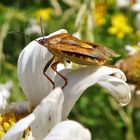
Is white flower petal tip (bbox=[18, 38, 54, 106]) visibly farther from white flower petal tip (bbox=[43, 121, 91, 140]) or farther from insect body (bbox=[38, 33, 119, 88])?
white flower petal tip (bbox=[43, 121, 91, 140])

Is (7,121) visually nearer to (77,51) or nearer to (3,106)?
(3,106)

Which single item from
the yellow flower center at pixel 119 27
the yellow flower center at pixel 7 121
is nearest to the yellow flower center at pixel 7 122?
the yellow flower center at pixel 7 121

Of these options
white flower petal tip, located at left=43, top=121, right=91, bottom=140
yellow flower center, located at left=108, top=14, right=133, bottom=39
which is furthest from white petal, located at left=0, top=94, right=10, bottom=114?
→ yellow flower center, located at left=108, top=14, right=133, bottom=39

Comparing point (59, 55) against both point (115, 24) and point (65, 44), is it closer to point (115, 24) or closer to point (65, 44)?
point (65, 44)

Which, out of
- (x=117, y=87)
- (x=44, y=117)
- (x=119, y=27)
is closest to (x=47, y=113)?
(x=44, y=117)

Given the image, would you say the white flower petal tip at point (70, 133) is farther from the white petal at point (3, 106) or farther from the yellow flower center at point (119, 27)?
the yellow flower center at point (119, 27)
